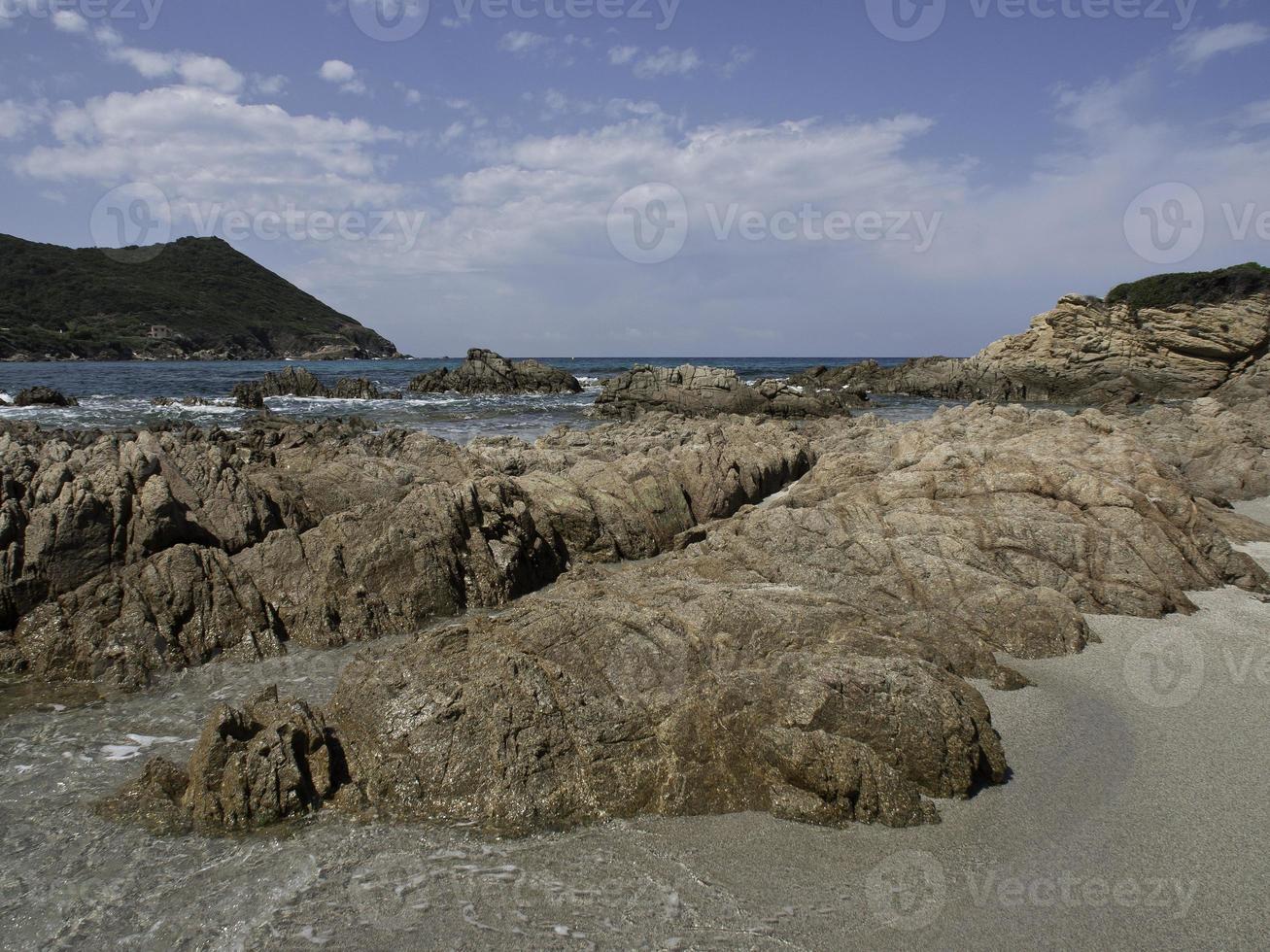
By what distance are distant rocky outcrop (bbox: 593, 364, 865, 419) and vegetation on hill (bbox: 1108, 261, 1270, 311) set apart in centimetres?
2888

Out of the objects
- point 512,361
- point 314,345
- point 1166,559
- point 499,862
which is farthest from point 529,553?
point 314,345

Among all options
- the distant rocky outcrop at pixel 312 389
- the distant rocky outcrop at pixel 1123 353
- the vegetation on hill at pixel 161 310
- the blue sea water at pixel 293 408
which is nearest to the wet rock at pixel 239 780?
the blue sea water at pixel 293 408

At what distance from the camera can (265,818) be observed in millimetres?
4910

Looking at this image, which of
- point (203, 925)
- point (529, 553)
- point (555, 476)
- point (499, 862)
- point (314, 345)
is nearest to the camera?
point (203, 925)

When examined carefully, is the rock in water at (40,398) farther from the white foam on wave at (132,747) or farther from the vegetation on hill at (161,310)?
the vegetation on hill at (161,310)

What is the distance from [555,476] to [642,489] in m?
1.39

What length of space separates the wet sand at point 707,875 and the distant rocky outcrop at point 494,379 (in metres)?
52.0

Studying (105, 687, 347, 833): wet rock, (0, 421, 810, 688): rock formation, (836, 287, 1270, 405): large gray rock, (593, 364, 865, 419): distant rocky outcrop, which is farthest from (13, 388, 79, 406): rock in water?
(836, 287, 1270, 405): large gray rock

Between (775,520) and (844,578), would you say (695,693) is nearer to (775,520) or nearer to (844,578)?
(844,578)

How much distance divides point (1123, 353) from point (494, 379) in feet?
140

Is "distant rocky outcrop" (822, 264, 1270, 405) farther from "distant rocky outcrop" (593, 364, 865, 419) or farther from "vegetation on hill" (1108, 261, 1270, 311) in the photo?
"distant rocky outcrop" (593, 364, 865, 419)

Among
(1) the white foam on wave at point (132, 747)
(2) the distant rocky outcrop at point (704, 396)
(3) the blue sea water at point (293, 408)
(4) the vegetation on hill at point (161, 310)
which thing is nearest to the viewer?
(1) the white foam on wave at point (132, 747)

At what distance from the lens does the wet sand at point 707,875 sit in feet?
13.5

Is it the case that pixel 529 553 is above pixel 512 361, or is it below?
below
